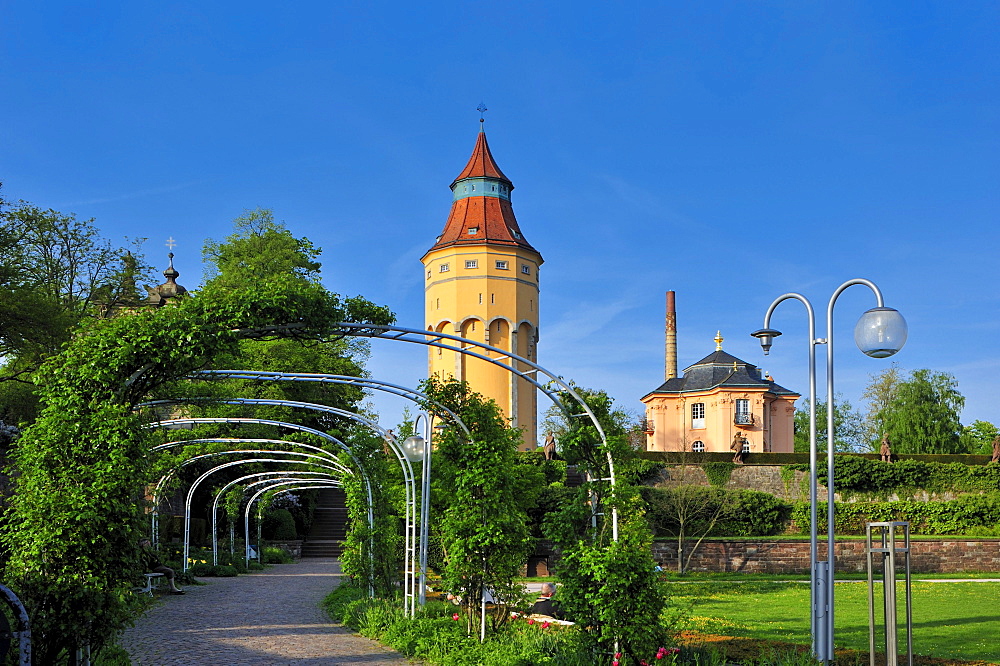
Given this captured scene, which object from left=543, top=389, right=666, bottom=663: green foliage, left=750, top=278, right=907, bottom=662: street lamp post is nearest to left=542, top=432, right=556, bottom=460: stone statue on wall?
left=543, top=389, right=666, bottom=663: green foliage

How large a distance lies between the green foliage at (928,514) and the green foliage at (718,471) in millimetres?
3529

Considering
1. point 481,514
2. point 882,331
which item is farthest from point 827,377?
point 481,514

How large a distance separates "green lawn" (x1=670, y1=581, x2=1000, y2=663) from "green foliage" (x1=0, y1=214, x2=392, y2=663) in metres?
5.19

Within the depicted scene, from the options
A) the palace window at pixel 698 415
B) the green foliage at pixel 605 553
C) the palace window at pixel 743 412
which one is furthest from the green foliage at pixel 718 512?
the green foliage at pixel 605 553

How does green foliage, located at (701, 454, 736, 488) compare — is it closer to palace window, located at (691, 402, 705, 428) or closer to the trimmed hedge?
the trimmed hedge

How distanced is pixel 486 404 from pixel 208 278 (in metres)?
27.2

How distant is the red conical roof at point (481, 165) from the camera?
5628 cm

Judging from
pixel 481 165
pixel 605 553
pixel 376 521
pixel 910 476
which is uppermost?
pixel 481 165

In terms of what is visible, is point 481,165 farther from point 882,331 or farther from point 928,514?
point 882,331

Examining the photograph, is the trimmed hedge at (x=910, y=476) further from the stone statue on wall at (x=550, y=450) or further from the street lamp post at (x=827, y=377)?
the street lamp post at (x=827, y=377)

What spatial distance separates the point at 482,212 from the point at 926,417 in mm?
28861

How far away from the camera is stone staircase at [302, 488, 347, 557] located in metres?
36.2

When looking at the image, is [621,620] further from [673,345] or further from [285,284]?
[673,345]

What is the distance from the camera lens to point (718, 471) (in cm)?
3938
